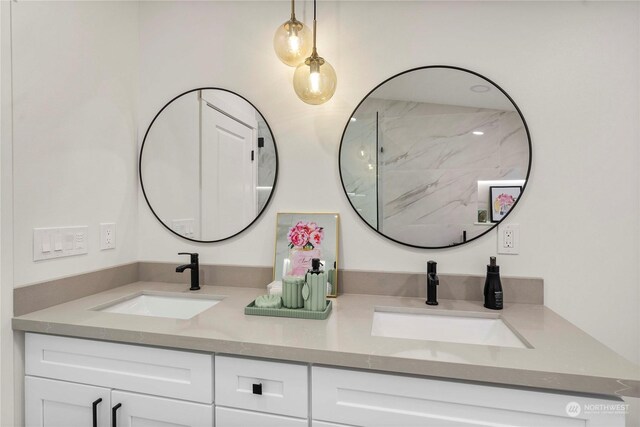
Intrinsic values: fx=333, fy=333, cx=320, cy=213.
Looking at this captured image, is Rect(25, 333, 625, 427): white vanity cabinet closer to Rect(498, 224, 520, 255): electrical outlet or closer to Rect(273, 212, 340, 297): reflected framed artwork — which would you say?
Rect(273, 212, 340, 297): reflected framed artwork

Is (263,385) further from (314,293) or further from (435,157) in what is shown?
(435,157)

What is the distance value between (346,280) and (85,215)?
4.14 feet

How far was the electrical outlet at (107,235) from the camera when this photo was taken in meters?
1.63

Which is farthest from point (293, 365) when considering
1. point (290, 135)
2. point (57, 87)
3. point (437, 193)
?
point (57, 87)

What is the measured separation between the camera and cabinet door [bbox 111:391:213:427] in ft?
3.65

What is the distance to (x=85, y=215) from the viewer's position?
5.07 feet

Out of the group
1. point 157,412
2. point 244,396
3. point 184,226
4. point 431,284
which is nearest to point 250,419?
point 244,396

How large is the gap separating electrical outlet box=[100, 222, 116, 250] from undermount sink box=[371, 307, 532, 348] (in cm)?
135

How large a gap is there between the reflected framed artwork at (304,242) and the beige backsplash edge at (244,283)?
9 centimetres

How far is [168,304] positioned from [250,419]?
81 cm

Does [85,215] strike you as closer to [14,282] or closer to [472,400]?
[14,282]
